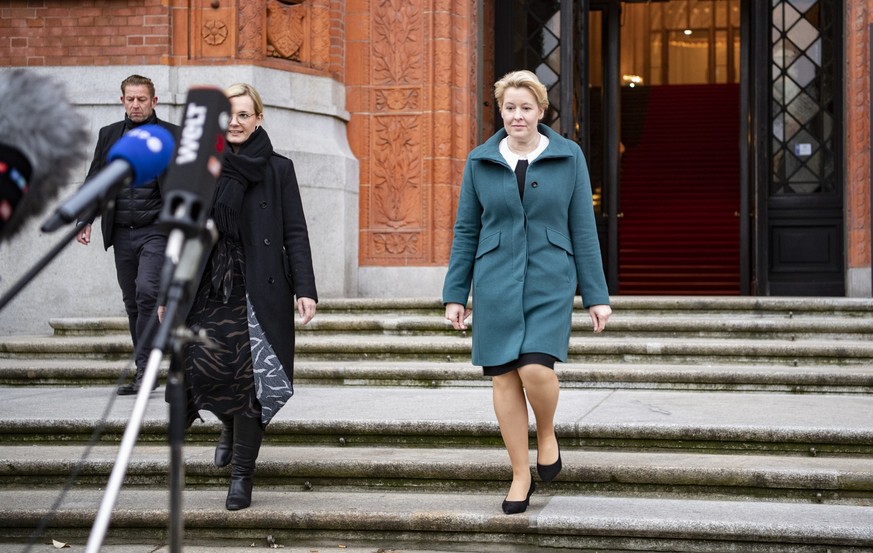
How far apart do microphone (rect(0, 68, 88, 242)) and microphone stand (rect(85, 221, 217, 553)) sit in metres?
0.41

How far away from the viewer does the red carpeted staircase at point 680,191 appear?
15461mm

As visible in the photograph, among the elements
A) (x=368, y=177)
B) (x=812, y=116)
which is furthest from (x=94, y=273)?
(x=812, y=116)

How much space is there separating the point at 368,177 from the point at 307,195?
2.71 ft

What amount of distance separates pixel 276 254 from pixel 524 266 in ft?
3.44

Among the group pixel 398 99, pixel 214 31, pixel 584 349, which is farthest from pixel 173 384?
pixel 398 99

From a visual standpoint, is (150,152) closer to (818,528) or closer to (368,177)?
(818,528)

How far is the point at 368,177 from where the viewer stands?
36.3 ft

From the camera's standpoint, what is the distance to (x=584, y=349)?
802 centimetres

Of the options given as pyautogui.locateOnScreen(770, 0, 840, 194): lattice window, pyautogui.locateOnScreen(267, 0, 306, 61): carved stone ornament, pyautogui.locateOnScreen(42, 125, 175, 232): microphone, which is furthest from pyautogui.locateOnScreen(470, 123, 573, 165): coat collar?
pyautogui.locateOnScreen(770, 0, 840, 194): lattice window

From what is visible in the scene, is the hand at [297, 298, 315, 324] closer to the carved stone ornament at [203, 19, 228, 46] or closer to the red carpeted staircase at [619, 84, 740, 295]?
the carved stone ornament at [203, 19, 228, 46]

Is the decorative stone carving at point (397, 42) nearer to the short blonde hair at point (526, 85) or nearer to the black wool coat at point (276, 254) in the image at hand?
the black wool coat at point (276, 254)

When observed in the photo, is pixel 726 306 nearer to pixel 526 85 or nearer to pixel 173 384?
pixel 526 85

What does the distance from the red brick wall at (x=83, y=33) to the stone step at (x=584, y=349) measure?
2713 millimetres

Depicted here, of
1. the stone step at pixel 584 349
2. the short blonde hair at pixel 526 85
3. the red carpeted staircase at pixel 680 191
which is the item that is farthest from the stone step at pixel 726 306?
the red carpeted staircase at pixel 680 191
